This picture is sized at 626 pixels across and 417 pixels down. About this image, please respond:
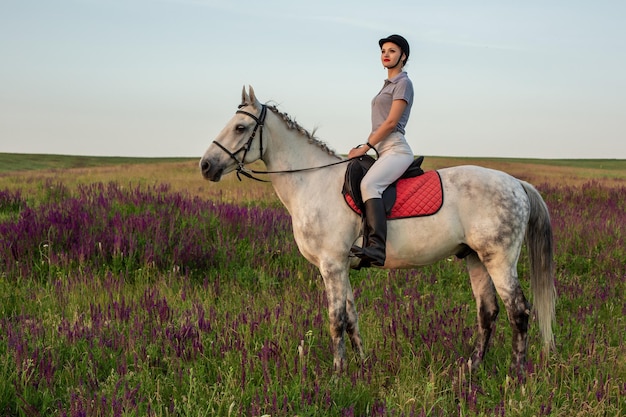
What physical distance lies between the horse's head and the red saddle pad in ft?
2.95

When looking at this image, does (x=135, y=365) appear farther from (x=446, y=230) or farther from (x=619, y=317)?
(x=619, y=317)

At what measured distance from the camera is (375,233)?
4258mm

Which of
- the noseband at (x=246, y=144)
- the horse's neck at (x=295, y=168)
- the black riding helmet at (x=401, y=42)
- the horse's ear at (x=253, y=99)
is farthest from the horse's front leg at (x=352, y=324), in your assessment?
the black riding helmet at (x=401, y=42)

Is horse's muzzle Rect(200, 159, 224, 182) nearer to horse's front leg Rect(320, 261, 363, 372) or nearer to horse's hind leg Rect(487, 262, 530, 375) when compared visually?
horse's front leg Rect(320, 261, 363, 372)

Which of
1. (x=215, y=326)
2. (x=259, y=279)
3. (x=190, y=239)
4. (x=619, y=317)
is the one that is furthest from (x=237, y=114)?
(x=619, y=317)

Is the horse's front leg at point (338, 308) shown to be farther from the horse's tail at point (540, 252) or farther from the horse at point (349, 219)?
the horse's tail at point (540, 252)

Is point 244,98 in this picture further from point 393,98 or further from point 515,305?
point 515,305

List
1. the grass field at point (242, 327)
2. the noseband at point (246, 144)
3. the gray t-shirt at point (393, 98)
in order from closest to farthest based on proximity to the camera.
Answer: the grass field at point (242, 327)
the noseband at point (246, 144)
the gray t-shirt at point (393, 98)

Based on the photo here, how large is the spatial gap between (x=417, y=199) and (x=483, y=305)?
1.20 meters

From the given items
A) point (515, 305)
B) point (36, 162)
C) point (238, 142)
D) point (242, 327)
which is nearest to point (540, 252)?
point (515, 305)

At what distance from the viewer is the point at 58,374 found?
399cm

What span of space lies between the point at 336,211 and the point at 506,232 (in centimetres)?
140

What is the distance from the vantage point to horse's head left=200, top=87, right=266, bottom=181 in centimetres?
429

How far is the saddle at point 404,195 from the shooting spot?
4.40 metres
